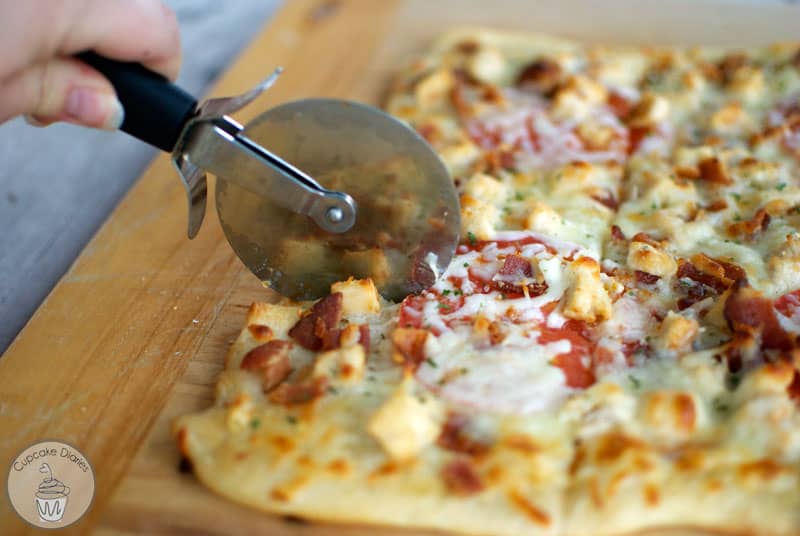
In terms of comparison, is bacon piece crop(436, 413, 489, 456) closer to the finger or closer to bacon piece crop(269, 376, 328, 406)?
bacon piece crop(269, 376, 328, 406)

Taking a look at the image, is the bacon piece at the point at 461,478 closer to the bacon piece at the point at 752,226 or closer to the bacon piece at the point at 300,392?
the bacon piece at the point at 300,392

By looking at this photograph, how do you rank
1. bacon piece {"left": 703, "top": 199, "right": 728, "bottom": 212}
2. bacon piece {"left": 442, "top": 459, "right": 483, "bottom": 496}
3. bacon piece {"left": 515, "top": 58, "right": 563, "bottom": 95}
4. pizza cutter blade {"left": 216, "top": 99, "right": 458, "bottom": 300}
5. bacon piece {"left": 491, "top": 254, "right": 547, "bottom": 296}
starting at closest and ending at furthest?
bacon piece {"left": 442, "top": 459, "right": 483, "bottom": 496} → pizza cutter blade {"left": 216, "top": 99, "right": 458, "bottom": 300} → bacon piece {"left": 491, "top": 254, "right": 547, "bottom": 296} → bacon piece {"left": 703, "top": 199, "right": 728, "bottom": 212} → bacon piece {"left": 515, "top": 58, "right": 563, "bottom": 95}

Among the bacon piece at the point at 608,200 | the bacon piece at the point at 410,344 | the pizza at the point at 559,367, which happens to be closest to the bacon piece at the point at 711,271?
the pizza at the point at 559,367

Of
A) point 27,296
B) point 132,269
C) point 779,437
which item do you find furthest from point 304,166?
point 779,437

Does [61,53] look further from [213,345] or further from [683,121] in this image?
[683,121]

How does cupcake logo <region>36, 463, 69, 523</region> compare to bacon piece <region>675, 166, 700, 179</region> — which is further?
bacon piece <region>675, 166, 700, 179</region>

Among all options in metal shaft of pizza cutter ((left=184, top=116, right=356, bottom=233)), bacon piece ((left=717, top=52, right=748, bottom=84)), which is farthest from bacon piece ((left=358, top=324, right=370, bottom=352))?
bacon piece ((left=717, top=52, right=748, bottom=84))
